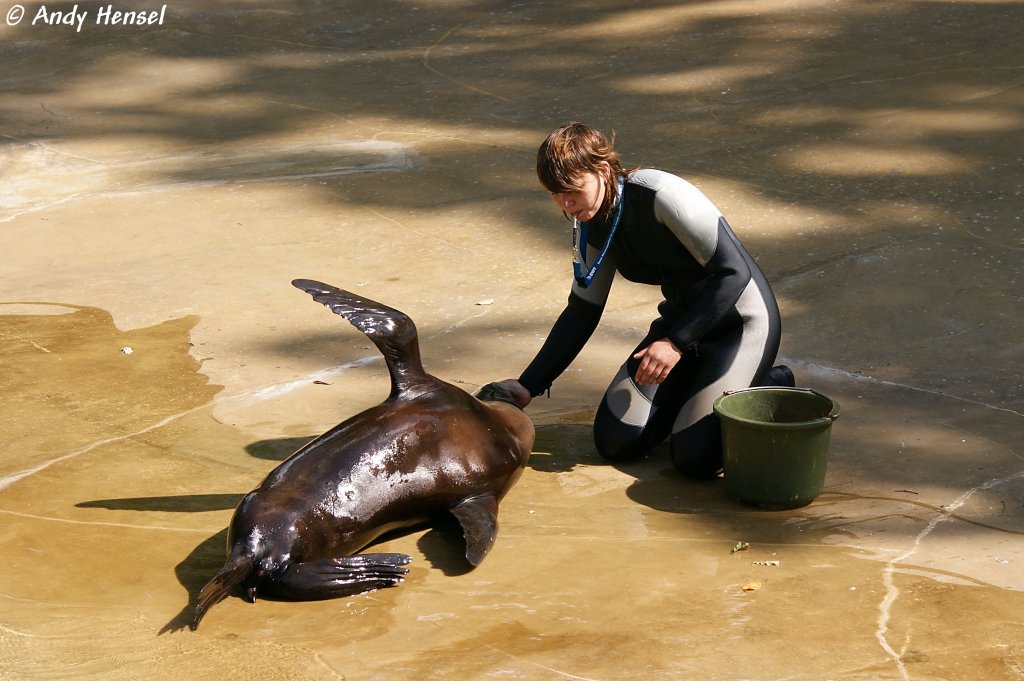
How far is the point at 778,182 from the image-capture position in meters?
8.05

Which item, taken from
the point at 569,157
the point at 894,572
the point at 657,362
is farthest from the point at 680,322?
the point at 894,572

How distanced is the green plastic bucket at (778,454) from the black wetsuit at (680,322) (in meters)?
0.23

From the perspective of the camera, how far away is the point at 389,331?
14.9 feet

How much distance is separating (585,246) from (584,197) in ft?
1.41

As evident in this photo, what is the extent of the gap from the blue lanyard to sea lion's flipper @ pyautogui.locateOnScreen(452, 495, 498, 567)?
38.0 inches

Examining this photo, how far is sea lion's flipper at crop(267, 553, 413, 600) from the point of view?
3936 millimetres

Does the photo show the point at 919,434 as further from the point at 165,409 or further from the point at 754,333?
the point at 165,409

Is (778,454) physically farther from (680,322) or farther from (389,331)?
(389,331)

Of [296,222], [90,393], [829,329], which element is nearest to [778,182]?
[829,329]

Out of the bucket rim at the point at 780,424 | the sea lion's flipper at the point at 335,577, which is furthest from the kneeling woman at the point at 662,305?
the sea lion's flipper at the point at 335,577

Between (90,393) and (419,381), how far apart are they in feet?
6.28

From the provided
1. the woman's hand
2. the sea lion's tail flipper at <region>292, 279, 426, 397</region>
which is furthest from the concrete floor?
the sea lion's tail flipper at <region>292, 279, 426, 397</region>

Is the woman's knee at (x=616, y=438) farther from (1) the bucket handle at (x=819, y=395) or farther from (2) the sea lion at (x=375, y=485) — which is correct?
(1) the bucket handle at (x=819, y=395)

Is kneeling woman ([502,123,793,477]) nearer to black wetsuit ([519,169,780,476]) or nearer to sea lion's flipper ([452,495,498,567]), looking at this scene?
black wetsuit ([519,169,780,476])
